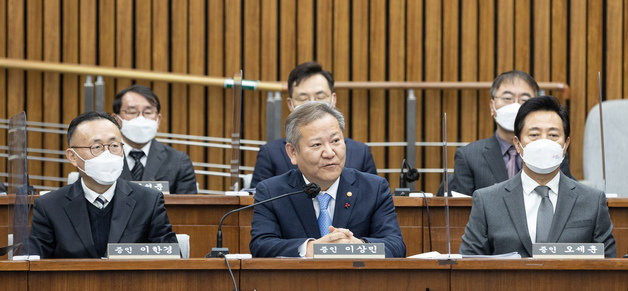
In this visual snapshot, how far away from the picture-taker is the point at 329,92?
482cm

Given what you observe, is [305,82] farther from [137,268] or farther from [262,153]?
[137,268]

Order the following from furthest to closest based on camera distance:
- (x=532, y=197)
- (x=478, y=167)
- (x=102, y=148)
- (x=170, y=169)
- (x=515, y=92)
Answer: (x=170, y=169), (x=515, y=92), (x=478, y=167), (x=102, y=148), (x=532, y=197)

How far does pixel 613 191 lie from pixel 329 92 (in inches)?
77.8

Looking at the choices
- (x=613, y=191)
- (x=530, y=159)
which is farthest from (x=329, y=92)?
(x=613, y=191)

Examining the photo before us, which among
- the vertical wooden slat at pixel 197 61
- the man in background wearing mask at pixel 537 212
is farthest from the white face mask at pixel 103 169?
the vertical wooden slat at pixel 197 61

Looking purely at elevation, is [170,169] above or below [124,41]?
below

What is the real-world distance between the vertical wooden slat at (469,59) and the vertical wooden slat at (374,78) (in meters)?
0.54

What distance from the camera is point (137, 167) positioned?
4781 mm

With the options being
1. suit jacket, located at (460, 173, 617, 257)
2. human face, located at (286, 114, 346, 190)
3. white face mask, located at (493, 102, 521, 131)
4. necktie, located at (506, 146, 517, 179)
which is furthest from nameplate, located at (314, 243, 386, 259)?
white face mask, located at (493, 102, 521, 131)

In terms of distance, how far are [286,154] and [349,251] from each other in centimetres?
188

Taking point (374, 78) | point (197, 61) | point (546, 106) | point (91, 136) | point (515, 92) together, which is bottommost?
point (91, 136)

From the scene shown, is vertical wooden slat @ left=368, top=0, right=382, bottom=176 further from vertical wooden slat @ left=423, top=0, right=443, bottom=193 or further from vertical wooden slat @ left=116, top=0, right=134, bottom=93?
vertical wooden slat @ left=116, top=0, right=134, bottom=93

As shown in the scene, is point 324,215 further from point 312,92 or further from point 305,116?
point 312,92

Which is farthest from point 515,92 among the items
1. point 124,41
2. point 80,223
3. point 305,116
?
point 124,41
